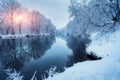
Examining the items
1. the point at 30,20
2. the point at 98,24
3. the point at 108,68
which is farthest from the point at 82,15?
the point at 30,20

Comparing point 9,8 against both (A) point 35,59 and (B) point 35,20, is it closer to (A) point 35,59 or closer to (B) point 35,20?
(B) point 35,20

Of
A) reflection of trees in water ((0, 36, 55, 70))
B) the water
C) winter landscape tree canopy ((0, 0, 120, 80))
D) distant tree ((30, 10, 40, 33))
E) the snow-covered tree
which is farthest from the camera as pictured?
distant tree ((30, 10, 40, 33))

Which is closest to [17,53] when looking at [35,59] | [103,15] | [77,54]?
[35,59]

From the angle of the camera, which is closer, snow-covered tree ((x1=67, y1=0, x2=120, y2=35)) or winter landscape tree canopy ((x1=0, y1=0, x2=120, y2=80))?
winter landscape tree canopy ((x1=0, y1=0, x2=120, y2=80))

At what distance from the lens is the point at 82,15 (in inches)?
1666

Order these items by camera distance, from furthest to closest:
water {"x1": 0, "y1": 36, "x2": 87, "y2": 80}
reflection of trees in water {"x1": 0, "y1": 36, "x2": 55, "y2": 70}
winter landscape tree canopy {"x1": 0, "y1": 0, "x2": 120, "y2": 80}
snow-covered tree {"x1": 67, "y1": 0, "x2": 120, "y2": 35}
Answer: snow-covered tree {"x1": 67, "y1": 0, "x2": 120, "y2": 35}
reflection of trees in water {"x1": 0, "y1": 36, "x2": 55, "y2": 70}
water {"x1": 0, "y1": 36, "x2": 87, "y2": 80}
winter landscape tree canopy {"x1": 0, "y1": 0, "x2": 120, "y2": 80}

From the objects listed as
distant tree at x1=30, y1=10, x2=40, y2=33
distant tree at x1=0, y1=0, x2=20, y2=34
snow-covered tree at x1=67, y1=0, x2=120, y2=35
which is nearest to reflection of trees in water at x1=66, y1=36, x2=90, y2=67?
snow-covered tree at x1=67, y1=0, x2=120, y2=35

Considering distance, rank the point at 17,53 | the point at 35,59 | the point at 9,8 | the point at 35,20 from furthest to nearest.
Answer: the point at 35,20, the point at 9,8, the point at 17,53, the point at 35,59

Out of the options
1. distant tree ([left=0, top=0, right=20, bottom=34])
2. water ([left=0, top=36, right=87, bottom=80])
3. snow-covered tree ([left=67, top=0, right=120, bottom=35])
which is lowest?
water ([left=0, top=36, right=87, bottom=80])

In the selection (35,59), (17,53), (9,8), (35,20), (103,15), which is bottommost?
(35,59)

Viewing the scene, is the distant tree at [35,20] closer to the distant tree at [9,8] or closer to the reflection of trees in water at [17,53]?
the distant tree at [9,8]

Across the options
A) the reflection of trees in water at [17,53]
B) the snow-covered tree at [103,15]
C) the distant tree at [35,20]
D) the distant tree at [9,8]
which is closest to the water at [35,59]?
the reflection of trees in water at [17,53]

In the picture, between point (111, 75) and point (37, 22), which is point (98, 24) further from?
point (37, 22)

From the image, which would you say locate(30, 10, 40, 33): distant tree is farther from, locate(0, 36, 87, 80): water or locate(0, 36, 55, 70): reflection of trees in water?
locate(0, 36, 87, 80): water
